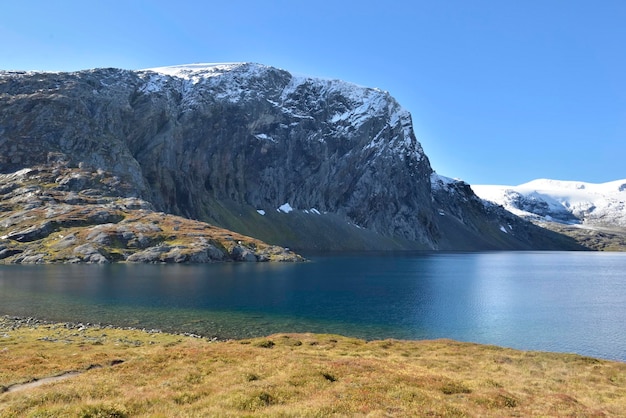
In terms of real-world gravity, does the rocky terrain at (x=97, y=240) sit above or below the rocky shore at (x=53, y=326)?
above

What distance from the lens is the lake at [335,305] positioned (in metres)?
63.6

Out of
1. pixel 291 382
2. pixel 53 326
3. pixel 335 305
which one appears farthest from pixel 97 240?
pixel 291 382

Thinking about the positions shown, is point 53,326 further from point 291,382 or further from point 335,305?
point 335,305

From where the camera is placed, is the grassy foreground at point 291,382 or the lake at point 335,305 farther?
the lake at point 335,305

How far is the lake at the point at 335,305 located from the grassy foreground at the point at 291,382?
591 inches

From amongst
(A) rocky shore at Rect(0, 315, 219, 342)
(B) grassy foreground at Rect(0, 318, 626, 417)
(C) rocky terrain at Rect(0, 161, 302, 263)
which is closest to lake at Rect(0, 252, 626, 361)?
(A) rocky shore at Rect(0, 315, 219, 342)

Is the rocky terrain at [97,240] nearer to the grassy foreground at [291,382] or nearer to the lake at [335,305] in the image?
the lake at [335,305]

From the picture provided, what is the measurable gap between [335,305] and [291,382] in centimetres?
5930

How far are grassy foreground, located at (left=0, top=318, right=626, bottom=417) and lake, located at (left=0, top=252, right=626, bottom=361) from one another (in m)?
15.0

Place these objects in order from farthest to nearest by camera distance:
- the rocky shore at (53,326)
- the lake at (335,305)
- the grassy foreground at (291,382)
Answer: the lake at (335,305)
the rocky shore at (53,326)
the grassy foreground at (291,382)

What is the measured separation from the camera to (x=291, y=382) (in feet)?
90.5

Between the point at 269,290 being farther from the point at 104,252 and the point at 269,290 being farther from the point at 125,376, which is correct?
the point at 104,252

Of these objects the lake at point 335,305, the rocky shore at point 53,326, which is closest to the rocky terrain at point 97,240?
the lake at point 335,305

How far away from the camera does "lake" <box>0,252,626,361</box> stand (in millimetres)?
63562
